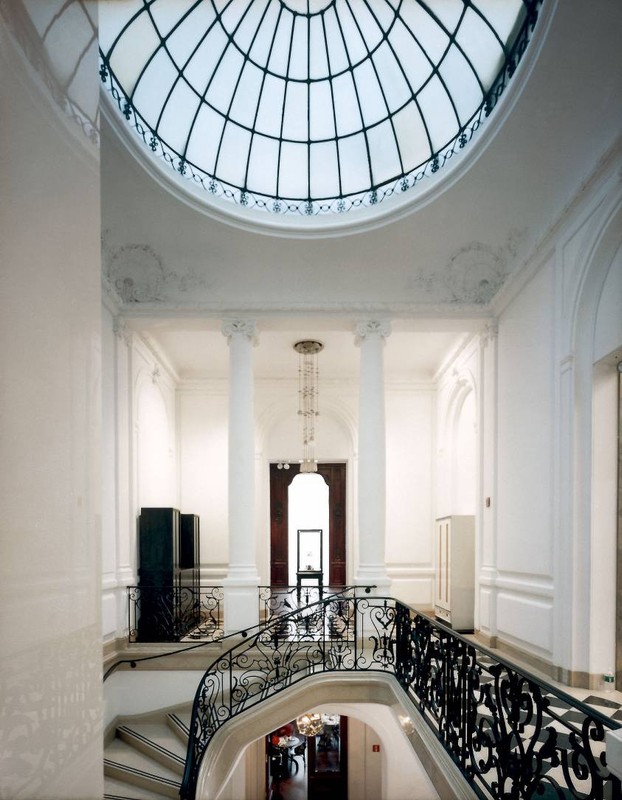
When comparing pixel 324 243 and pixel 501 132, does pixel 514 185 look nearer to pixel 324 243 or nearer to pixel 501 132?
pixel 501 132

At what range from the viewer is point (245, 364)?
1068 cm

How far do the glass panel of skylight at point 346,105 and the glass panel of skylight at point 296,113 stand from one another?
521 millimetres

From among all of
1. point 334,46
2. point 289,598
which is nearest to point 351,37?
point 334,46

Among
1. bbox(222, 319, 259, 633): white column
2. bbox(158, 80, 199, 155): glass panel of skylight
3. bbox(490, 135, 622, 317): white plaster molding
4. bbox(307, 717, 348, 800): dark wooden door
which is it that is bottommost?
bbox(307, 717, 348, 800): dark wooden door

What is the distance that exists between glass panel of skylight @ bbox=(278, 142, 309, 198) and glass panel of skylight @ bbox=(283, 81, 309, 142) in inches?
6.1

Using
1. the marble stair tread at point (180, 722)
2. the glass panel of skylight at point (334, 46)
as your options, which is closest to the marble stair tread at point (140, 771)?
the marble stair tread at point (180, 722)

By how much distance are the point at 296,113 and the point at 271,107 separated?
1.36ft

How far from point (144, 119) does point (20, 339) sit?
904 centimetres

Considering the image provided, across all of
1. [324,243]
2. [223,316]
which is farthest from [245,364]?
[324,243]

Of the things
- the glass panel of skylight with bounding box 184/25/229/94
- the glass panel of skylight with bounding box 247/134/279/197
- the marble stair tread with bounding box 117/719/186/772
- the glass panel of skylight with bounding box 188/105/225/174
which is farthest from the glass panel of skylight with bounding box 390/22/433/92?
the marble stair tread with bounding box 117/719/186/772

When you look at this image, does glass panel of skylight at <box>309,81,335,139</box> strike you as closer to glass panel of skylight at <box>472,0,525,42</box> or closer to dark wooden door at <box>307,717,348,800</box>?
glass panel of skylight at <box>472,0,525,42</box>

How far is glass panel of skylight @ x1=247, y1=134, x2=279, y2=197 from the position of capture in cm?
1000

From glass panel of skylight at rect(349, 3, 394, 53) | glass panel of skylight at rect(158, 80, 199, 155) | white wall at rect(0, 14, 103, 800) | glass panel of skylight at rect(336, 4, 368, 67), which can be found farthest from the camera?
glass panel of skylight at rect(158, 80, 199, 155)

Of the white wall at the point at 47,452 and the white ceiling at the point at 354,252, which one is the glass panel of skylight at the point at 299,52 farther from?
the white wall at the point at 47,452
